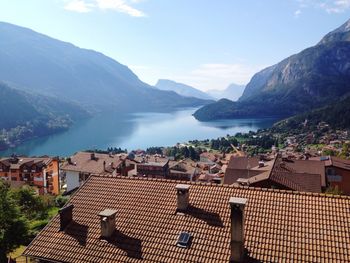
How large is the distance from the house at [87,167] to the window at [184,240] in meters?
49.4

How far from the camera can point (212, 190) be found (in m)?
17.9

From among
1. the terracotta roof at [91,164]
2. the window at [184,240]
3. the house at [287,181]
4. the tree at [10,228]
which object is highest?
the window at [184,240]

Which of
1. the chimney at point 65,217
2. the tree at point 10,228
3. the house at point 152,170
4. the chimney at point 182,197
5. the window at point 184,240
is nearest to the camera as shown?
the window at point 184,240

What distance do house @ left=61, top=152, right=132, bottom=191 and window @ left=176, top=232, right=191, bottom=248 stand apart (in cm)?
4935

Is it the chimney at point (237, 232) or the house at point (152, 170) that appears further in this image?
the house at point (152, 170)

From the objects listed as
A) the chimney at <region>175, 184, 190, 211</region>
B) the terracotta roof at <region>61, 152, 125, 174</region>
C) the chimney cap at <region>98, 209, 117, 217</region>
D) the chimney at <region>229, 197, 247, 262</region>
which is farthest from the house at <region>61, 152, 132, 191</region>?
the chimney at <region>229, 197, 247, 262</region>

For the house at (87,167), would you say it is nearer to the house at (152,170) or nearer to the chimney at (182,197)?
the house at (152,170)

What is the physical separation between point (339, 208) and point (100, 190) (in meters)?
11.5

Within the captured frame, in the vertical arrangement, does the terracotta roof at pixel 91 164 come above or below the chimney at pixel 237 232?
below

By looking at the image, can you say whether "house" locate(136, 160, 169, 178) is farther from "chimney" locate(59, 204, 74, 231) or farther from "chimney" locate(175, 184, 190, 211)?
"chimney" locate(175, 184, 190, 211)

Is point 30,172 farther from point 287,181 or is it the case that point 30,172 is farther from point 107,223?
point 107,223

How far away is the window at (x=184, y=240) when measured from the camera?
15.5 metres

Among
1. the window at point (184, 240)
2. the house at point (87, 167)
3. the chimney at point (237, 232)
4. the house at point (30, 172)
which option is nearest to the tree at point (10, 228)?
the window at point (184, 240)

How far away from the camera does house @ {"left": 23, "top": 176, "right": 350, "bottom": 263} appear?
1449cm
